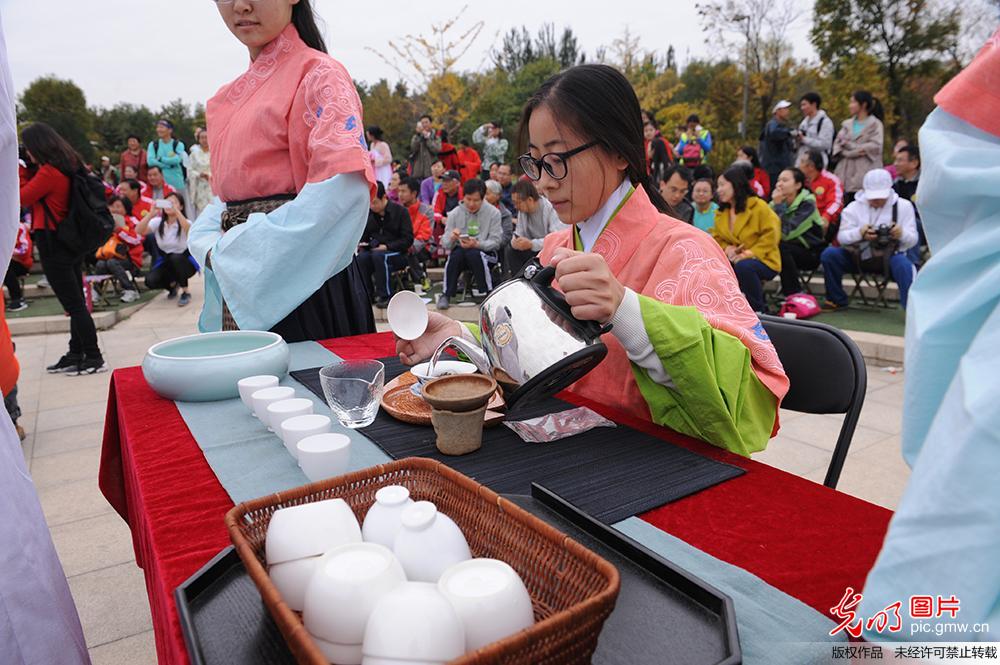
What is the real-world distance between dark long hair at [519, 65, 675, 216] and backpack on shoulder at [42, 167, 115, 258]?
4124mm

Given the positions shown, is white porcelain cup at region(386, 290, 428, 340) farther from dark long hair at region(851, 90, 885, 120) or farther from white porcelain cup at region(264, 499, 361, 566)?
dark long hair at region(851, 90, 885, 120)

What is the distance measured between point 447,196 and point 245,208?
23.7 ft

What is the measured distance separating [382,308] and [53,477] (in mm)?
4348

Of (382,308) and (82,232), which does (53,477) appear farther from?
(382,308)

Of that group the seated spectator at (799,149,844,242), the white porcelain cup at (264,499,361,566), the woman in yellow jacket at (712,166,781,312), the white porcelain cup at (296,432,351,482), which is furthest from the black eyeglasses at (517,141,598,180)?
the seated spectator at (799,149,844,242)

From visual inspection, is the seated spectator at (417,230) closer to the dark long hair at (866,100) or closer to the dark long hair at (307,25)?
the dark long hair at (866,100)

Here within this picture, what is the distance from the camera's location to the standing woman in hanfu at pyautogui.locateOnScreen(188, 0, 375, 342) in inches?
70.6

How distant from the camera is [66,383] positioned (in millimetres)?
4680

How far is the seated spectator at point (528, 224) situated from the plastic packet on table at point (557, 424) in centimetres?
554

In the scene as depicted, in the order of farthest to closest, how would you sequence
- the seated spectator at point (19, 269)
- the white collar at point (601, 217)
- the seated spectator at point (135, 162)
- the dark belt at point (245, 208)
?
the seated spectator at point (135, 162), the seated spectator at point (19, 269), the dark belt at point (245, 208), the white collar at point (601, 217)

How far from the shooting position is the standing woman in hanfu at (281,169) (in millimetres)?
1793

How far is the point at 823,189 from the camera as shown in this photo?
703 centimetres

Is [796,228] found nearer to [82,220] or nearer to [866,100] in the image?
[866,100]

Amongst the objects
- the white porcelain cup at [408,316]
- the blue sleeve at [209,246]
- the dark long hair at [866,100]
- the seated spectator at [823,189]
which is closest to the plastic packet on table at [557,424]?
the white porcelain cup at [408,316]
